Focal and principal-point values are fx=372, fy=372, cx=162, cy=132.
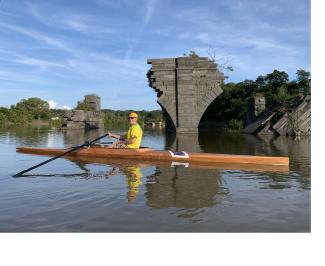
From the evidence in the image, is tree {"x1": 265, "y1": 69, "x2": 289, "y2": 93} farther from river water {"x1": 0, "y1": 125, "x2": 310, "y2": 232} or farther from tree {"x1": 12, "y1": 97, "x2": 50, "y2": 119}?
tree {"x1": 12, "y1": 97, "x2": 50, "y2": 119}

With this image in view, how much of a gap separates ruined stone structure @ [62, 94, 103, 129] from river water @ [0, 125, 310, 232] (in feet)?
96.0

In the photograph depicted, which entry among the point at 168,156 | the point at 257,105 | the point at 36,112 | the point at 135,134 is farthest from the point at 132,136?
the point at 36,112

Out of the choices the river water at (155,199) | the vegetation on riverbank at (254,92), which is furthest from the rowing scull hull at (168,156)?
the vegetation on riverbank at (254,92)

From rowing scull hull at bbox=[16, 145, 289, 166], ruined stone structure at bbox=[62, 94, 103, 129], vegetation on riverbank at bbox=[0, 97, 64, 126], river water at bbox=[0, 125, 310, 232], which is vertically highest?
vegetation on riverbank at bbox=[0, 97, 64, 126]

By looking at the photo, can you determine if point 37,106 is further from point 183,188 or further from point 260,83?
point 183,188

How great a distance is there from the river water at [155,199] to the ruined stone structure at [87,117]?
29251 mm

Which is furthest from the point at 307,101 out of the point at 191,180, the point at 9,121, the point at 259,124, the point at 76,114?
the point at 9,121

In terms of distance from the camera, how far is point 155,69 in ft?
72.0

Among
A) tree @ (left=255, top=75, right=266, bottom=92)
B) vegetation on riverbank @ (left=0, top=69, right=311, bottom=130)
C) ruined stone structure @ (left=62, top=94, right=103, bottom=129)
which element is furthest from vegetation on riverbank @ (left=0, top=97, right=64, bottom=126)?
tree @ (left=255, top=75, right=266, bottom=92)

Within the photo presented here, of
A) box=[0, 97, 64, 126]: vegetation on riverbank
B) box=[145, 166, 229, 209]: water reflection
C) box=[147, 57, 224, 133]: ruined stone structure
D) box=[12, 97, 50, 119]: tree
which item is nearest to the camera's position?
box=[145, 166, 229, 209]: water reflection

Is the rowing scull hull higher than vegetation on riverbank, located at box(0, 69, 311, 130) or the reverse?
the reverse

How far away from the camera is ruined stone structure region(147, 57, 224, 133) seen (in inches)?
863

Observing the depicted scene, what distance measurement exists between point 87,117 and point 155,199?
3445 centimetres

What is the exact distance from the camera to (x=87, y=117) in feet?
128
